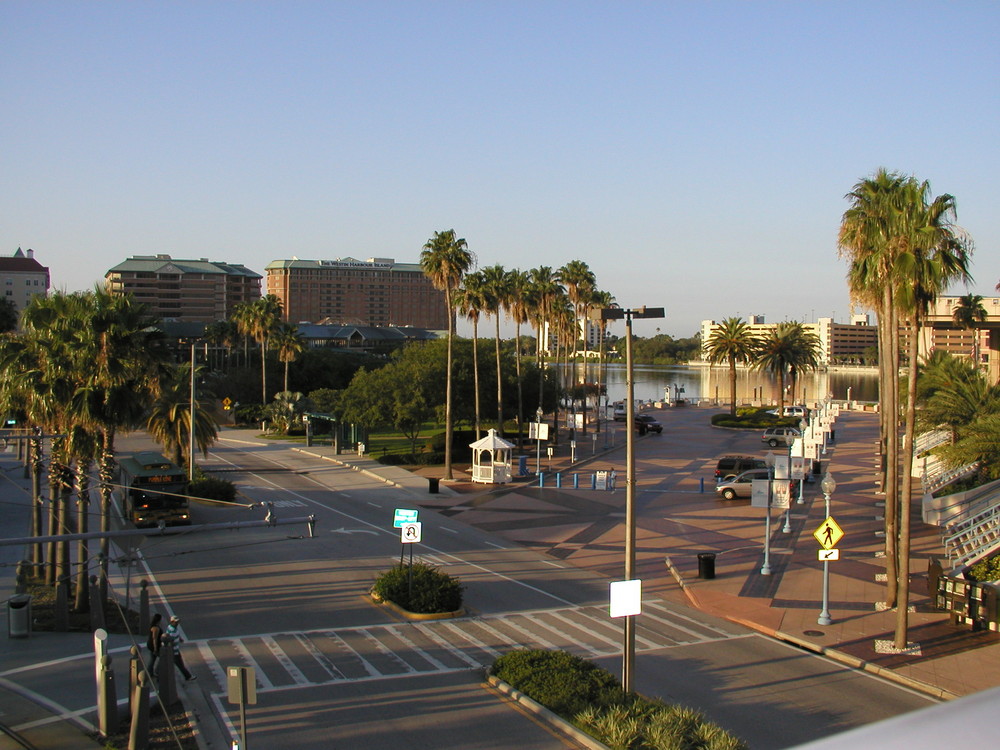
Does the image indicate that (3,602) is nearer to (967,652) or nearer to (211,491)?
(211,491)

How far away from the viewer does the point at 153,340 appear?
22.0 meters

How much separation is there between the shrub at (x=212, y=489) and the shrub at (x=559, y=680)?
918 inches

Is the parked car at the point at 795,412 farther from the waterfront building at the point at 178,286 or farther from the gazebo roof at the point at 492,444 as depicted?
the waterfront building at the point at 178,286

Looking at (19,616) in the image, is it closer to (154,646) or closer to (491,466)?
(154,646)

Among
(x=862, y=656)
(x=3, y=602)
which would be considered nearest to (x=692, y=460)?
(x=862, y=656)

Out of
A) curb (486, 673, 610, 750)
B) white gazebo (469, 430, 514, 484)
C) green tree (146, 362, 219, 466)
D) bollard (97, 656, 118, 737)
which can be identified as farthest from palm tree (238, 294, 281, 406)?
bollard (97, 656, 118, 737)

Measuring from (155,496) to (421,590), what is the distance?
15.9 metres

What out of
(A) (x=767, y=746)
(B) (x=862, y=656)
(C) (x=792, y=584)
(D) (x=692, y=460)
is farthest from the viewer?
(D) (x=692, y=460)

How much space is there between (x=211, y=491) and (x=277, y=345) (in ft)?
137

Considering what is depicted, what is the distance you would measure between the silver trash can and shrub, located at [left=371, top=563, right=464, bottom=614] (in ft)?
26.9

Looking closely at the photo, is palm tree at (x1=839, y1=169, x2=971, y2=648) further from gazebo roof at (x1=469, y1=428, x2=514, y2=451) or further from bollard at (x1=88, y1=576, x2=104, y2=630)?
gazebo roof at (x1=469, y1=428, x2=514, y2=451)

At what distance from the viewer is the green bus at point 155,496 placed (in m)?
31.6

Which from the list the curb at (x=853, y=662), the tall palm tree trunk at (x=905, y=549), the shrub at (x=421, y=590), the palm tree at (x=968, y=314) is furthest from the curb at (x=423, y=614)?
the palm tree at (x=968, y=314)

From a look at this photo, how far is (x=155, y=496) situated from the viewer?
32.7 m
